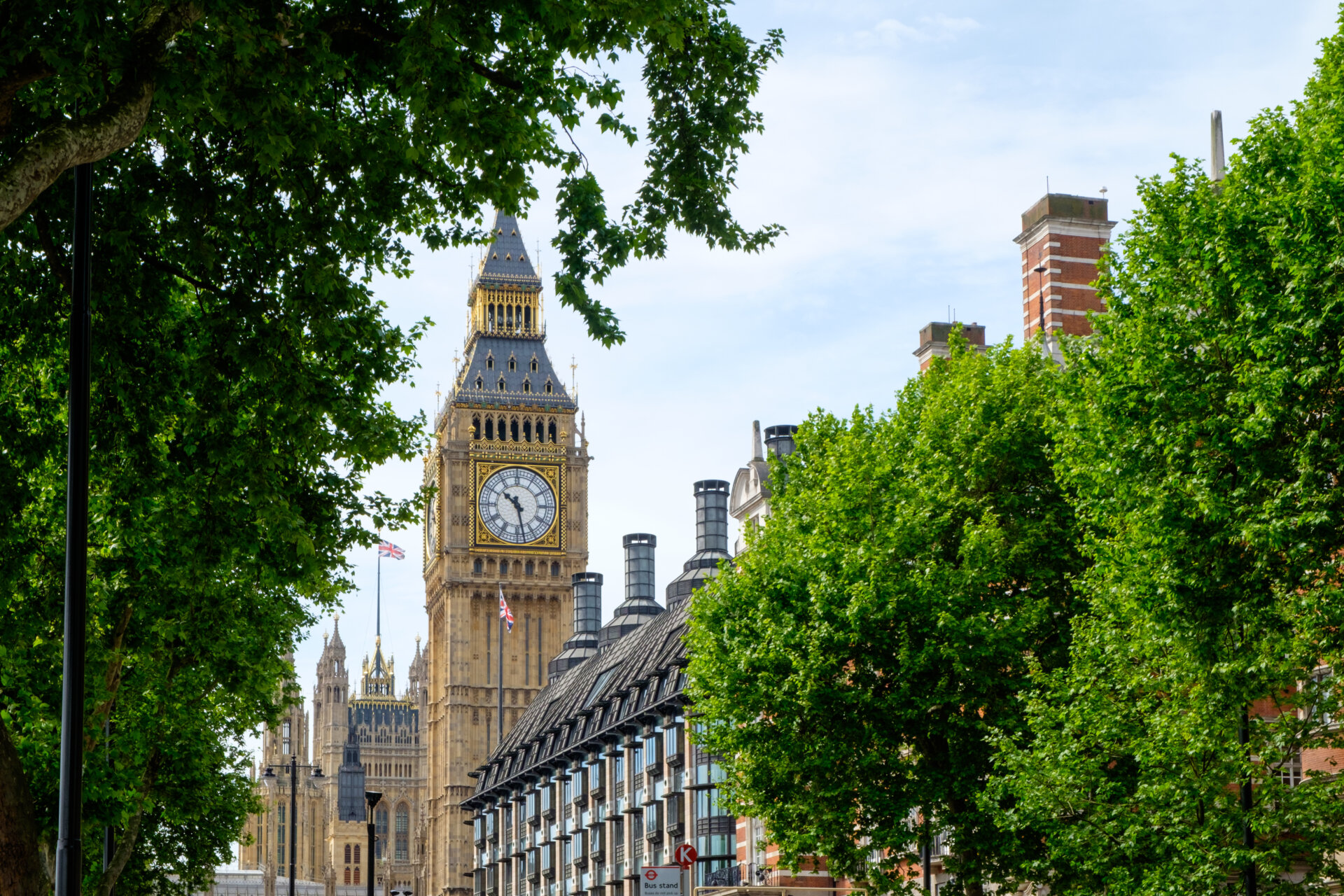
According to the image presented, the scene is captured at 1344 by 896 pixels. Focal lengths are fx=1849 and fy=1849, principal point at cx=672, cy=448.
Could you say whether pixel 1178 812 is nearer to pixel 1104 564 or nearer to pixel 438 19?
pixel 1104 564

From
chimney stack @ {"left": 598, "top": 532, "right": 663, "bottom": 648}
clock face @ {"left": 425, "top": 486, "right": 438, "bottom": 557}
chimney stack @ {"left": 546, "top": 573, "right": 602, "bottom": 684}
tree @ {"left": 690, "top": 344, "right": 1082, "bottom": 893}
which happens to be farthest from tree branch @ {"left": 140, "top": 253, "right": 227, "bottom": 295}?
clock face @ {"left": 425, "top": 486, "right": 438, "bottom": 557}

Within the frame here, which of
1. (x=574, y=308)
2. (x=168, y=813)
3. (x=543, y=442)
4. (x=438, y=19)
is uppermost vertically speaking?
(x=543, y=442)

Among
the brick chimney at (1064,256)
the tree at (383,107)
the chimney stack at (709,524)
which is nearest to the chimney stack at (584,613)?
the chimney stack at (709,524)

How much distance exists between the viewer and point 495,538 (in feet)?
Answer: 468

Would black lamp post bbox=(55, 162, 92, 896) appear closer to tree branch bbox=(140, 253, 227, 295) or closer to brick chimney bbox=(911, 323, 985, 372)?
tree branch bbox=(140, 253, 227, 295)

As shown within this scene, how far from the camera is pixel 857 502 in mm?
39469

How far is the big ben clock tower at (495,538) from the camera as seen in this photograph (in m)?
140

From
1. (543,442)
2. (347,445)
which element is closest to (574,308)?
(347,445)

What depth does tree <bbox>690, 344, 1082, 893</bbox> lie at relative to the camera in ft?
121

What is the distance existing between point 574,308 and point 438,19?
5.01 meters

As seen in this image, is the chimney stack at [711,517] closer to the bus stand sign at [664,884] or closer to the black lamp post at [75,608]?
the bus stand sign at [664,884]

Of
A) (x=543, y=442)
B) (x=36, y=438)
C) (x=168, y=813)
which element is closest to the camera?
(x=36, y=438)

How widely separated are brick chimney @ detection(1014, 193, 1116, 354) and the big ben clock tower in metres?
91.1

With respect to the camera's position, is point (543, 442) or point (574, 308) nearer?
point (574, 308)
